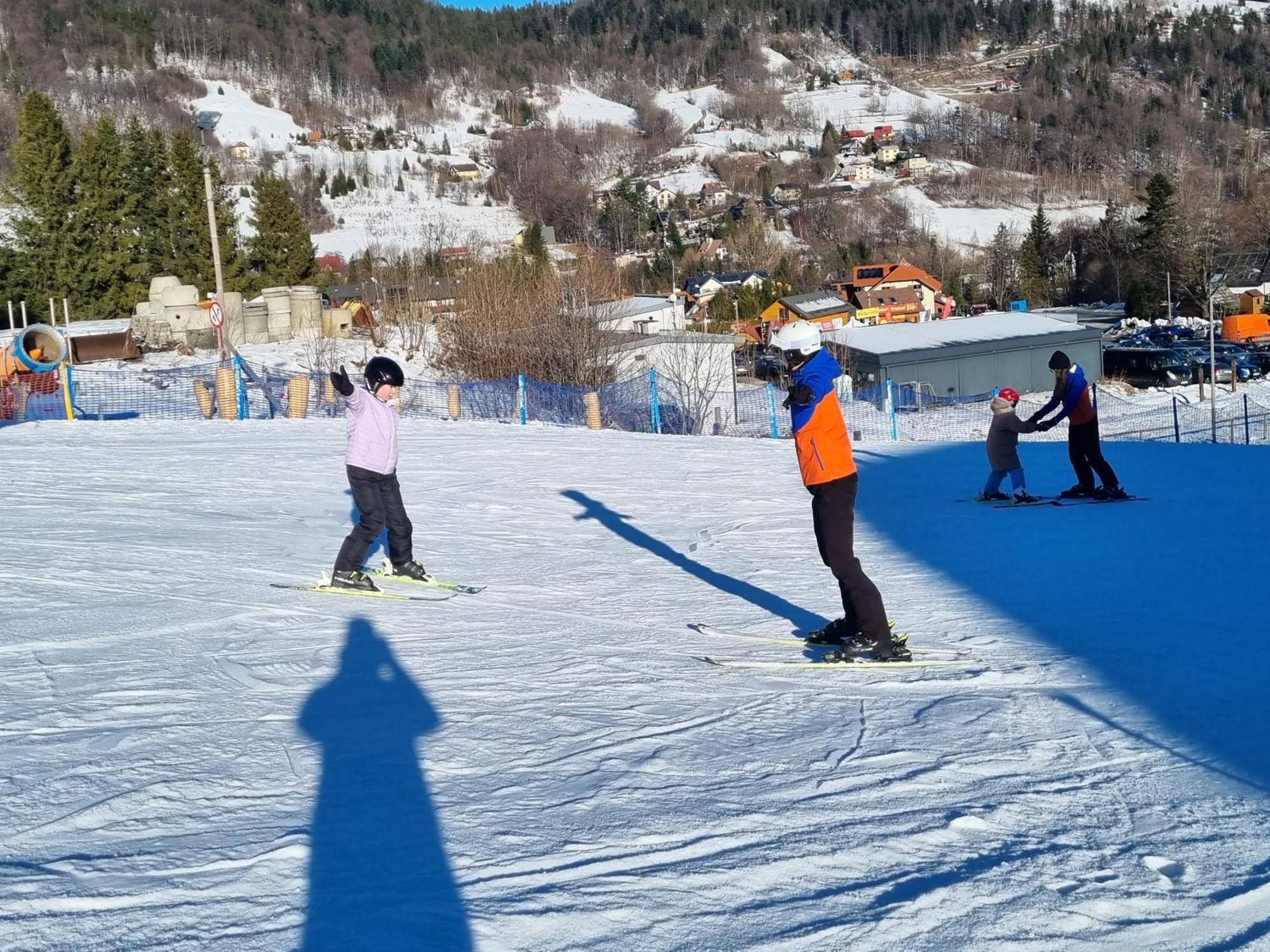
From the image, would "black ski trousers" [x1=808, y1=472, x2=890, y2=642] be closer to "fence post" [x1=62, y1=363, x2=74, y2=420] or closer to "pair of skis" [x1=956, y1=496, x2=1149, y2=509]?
"pair of skis" [x1=956, y1=496, x2=1149, y2=509]

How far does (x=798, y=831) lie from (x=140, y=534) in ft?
25.5

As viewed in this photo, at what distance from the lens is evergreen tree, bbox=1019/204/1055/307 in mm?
86938

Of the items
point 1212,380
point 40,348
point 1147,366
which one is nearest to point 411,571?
point 40,348

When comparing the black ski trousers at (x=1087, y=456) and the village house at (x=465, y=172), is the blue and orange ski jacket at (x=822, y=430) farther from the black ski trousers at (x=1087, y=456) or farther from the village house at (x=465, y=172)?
the village house at (x=465, y=172)

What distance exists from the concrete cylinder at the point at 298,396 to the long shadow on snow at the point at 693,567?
934cm

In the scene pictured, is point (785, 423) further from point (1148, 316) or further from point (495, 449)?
point (1148, 316)

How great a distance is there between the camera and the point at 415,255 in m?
76.1

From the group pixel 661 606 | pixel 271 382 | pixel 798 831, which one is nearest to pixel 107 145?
pixel 271 382

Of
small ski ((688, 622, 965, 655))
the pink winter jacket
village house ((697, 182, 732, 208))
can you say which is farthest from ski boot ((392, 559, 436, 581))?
village house ((697, 182, 732, 208))

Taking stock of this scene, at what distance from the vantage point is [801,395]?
5613 mm

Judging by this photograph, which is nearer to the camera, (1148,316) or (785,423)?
(785,423)

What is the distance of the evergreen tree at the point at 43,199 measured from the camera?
4747cm

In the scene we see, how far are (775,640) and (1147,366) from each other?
43.6 m

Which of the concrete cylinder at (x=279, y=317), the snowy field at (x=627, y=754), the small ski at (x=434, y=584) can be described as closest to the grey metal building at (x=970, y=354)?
the concrete cylinder at (x=279, y=317)
